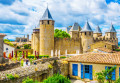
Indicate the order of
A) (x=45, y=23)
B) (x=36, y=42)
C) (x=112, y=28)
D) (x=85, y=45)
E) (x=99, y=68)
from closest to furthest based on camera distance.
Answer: (x=99, y=68)
(x=45, y=23)
(x=36, y=42)
(x=85, y=45)
(x=112, y=28)

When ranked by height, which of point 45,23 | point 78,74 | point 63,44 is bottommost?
point 78,74

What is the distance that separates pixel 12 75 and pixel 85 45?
31.9 metres

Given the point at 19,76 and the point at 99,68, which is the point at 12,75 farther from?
the point at 99,68

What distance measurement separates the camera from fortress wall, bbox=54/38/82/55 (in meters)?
36.0

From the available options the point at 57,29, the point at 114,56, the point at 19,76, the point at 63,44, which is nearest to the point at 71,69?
the point at 114,56

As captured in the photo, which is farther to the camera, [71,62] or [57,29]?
[57,29]

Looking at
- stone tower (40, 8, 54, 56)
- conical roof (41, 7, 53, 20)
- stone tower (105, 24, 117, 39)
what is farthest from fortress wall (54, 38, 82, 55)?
stone tower (105, 24, 117, 39)

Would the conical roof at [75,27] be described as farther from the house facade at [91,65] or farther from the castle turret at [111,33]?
the house facade at [91,65]

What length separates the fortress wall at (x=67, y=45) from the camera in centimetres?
3596

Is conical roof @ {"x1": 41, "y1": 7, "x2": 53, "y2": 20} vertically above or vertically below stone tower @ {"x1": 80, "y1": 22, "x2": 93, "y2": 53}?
above

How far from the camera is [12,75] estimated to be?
324 inches

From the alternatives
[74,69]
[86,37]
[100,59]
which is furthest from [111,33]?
[74,69]

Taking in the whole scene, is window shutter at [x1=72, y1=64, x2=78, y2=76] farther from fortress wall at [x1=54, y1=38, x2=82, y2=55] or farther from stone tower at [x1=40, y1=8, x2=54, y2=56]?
fortress wall at [x1=54, y1=38, x2=82, y2=55]

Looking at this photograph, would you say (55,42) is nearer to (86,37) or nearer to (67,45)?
(67,45)
